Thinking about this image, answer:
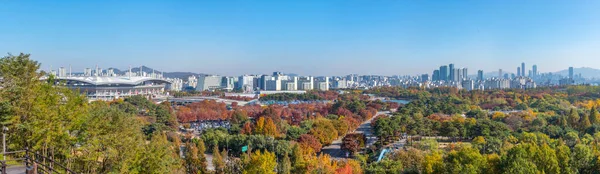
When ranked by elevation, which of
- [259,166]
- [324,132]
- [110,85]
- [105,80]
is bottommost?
[324,132]

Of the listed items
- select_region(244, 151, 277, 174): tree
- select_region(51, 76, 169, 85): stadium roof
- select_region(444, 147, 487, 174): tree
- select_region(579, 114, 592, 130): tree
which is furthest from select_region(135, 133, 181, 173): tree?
select_region(51, 76, 169, 85): stadium roof

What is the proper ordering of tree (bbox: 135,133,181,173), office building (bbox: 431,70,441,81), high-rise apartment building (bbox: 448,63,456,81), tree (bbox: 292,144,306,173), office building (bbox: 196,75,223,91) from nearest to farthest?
tree (bbox: 135,133,181,173) < tree (bbox: 292,144,306,173) < office building (bbox: 196,75,223,91) < high-rise apartment building (bbox: 448,63,456,81) < office building (bbox: 431,70,441,81)

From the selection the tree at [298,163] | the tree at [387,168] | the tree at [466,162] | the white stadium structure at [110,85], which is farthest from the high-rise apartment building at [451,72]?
the tree at [466,162]

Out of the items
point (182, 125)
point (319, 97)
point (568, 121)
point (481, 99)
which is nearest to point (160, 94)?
point (319, 97)

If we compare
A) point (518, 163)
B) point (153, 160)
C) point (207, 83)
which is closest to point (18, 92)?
point (153, 160)

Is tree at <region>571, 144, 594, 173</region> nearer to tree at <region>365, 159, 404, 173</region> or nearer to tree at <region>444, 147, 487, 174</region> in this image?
tree at <region>444, 147, 487, 174</region>

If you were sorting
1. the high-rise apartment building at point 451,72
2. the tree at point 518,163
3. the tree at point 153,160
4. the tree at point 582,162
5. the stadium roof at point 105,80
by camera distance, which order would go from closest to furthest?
the tree at point 153,160, the tree at point 518,163, the tree at point 582,162, the stadium roof at point 105,80, the high-rise apartment building at point 451,72

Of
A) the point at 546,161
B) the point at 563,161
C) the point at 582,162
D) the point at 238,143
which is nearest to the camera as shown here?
the point at 546,161

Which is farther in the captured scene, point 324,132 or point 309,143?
point 324,132

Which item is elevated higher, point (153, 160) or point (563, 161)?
point (153, 160)

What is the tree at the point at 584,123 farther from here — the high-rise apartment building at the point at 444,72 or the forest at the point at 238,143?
the high-rise apartment building at the point at 444,72

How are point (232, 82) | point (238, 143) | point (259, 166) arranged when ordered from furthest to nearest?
point (232, 82), point (238, 143), point (259, 166)

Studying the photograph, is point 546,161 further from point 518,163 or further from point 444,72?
point 444,72
